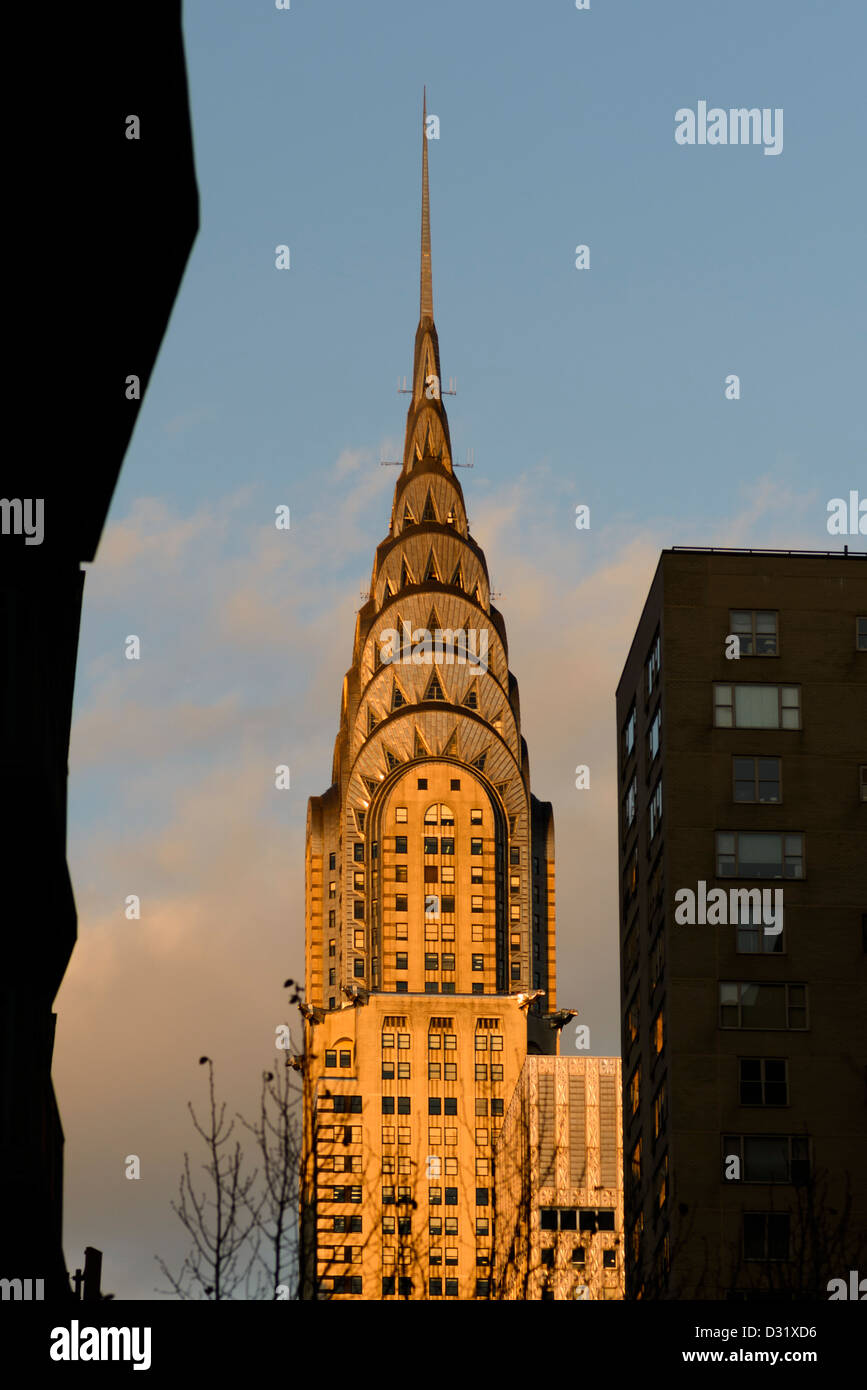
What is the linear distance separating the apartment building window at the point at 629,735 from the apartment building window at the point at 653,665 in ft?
16.8

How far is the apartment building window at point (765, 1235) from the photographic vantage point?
9369cm

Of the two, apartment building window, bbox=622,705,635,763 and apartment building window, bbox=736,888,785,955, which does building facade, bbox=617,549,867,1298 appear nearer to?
apartment building window, bbox=736,888,785,955

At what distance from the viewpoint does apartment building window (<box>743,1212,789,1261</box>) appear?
93688 mm

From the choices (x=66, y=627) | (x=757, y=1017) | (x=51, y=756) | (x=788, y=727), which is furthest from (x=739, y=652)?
(x=51, y=756)

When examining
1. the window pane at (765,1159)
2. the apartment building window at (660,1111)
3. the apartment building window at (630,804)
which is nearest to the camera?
the window pane at (765,1159)

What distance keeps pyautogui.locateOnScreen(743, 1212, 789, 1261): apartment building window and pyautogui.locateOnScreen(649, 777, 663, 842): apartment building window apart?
18.3m

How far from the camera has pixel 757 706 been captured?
341 feet

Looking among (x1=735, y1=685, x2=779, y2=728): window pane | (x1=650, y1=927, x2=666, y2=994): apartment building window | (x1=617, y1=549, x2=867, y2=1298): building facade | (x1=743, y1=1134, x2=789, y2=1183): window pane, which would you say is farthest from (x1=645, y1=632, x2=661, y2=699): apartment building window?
(x1=743, y1=1134, x2=789, y2=1183): window pane

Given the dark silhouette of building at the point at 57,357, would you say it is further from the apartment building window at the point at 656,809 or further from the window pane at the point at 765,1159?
the apartment building window at the point at 656,809

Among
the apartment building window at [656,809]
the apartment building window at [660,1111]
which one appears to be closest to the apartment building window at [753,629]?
the apartment building window at [656,809]

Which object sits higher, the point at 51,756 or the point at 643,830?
the point at 643,830

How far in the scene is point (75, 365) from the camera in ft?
101

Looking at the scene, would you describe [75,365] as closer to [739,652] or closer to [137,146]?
[137,146]
